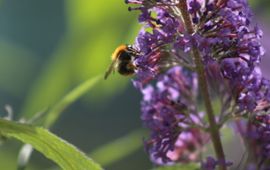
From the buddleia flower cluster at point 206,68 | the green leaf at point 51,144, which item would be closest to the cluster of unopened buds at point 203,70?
the buddleia flower cluster at point 206,68

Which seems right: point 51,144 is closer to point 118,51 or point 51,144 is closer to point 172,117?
point 172,117

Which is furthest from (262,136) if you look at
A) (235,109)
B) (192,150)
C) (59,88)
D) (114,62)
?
(59,88)

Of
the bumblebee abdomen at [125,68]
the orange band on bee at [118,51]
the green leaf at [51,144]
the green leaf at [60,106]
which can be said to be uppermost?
the green leaf at [51,144]

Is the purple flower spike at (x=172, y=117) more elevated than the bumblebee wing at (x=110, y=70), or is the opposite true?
the bumblebee wing at (x=110, y=70)

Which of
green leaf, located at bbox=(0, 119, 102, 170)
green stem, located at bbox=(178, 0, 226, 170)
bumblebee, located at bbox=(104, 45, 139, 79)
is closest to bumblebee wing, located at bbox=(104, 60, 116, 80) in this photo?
bumblebee, located at bbox=(104, 45, 139, 79)

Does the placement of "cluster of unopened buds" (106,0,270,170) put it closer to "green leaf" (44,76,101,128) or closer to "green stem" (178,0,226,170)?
"green stem" (178,0,226,170)

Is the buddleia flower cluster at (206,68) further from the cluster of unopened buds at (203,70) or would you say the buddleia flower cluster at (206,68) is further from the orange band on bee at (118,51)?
the orange band on bee at (118,51)
